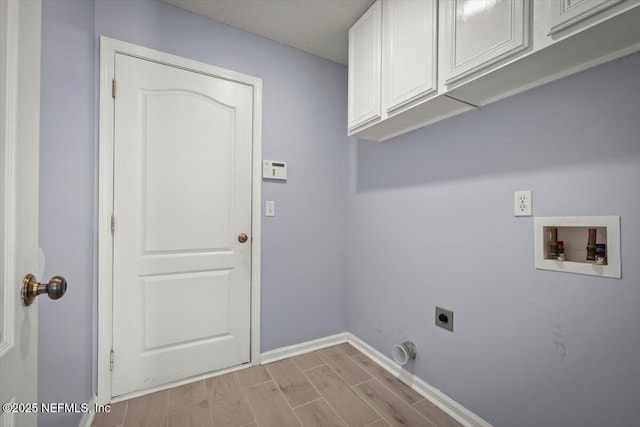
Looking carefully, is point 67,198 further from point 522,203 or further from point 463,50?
point 522,203

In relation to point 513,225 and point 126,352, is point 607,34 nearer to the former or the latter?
point 513,225

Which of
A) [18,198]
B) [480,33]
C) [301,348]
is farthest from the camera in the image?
[301,348]

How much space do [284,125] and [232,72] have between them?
0.50 meters

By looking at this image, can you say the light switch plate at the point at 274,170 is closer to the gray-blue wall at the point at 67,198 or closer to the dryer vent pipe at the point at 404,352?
the gray-blue wall at the point at 67,198

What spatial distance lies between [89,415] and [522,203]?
7.86 feet

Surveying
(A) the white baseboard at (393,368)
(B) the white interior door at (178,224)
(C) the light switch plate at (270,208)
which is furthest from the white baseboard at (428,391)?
(C) the light switch plate at (270,208)

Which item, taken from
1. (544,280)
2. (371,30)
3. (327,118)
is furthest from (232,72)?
(544,280)

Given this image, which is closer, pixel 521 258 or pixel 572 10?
pixel 572 10

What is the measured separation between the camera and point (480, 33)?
3.69 feet

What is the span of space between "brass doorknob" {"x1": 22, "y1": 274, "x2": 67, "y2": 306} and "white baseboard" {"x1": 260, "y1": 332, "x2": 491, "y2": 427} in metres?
1.68

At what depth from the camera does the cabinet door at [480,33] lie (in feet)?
3.29

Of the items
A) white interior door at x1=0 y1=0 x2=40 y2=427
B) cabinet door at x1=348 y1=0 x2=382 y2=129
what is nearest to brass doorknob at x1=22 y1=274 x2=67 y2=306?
white interior door at x1=0 y1=0 x2=40 y2=427

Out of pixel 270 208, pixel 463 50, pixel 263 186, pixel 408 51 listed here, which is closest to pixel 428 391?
pixel 270 208

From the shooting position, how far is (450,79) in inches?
48.7
